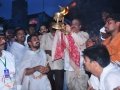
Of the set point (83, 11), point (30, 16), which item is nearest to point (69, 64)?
point (30, 16)

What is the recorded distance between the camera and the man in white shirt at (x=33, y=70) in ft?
21.9

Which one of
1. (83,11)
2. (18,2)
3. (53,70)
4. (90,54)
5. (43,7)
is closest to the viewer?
(90,54)

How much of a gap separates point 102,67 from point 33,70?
2.75 metres

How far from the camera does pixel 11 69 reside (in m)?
5.66

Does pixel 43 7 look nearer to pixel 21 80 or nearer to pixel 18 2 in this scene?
pixel 18 2

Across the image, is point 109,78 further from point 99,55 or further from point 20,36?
point 20,36

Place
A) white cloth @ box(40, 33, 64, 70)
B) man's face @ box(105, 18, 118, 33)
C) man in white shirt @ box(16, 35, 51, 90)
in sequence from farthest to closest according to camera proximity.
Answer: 1. white cloth @ box(40, 33, 64, 70)
2. man in white shirt @ box(16, 35, 51, 90)
3. man's face @ box(105, 18, 118, 33)

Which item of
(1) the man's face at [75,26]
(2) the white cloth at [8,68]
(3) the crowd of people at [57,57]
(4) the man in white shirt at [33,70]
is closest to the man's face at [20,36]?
(3) the crowd of people at [57,57]

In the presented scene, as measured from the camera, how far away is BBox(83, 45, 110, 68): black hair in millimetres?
4094

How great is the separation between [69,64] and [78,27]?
77 centimetres

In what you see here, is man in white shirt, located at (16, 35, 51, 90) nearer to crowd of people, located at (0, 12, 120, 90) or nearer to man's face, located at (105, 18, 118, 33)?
crowd of people, located at (0, 12, 120, 90)

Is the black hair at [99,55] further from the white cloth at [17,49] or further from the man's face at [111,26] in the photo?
the white cloth at [17,49]

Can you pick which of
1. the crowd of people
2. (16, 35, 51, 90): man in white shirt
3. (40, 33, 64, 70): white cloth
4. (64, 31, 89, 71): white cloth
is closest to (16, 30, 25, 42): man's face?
the crowd of people

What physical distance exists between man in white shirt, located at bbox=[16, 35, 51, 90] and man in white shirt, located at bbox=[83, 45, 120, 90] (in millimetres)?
2558
